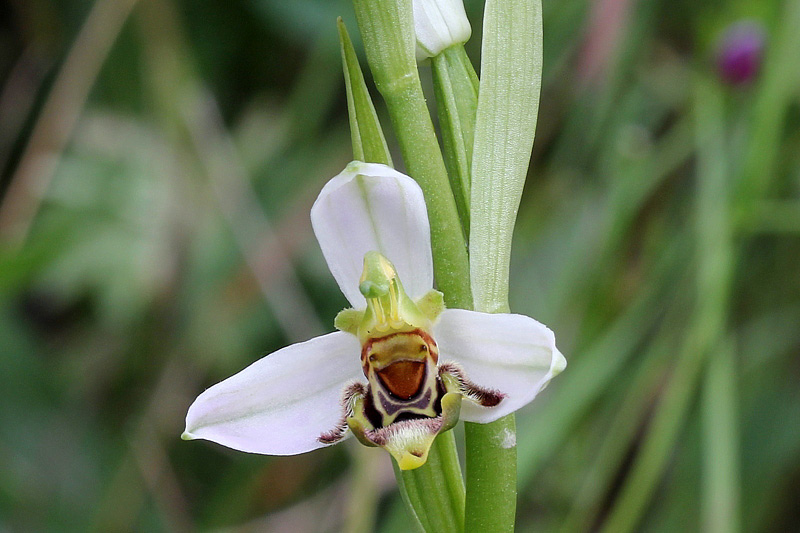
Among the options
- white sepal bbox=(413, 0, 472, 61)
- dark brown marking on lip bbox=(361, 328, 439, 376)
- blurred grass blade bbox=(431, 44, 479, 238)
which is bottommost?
dark brown marking on lip bbox=(361, 328, 439, 376)

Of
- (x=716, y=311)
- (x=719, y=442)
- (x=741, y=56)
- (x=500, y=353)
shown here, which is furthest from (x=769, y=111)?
(x=500, y=353)

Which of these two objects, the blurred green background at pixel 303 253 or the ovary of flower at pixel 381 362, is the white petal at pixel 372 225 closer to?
the ovary of flower at pixel 381 362

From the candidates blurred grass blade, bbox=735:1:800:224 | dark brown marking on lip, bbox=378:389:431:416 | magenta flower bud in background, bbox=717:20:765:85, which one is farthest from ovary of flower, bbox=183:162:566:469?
magenta flower bud in background, bbox=717:20:765:85

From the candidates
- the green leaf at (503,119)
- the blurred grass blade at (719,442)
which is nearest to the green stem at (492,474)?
the green leaf at (503,119)

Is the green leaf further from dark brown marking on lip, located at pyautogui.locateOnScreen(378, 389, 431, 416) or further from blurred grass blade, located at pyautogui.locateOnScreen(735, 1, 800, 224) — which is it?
blurred grass blade, located at pyautogui.locateOnScreen(735, 1, 800, 224)

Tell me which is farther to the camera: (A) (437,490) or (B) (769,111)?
(B) (769,111)

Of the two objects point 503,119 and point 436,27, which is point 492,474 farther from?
point 436,27
